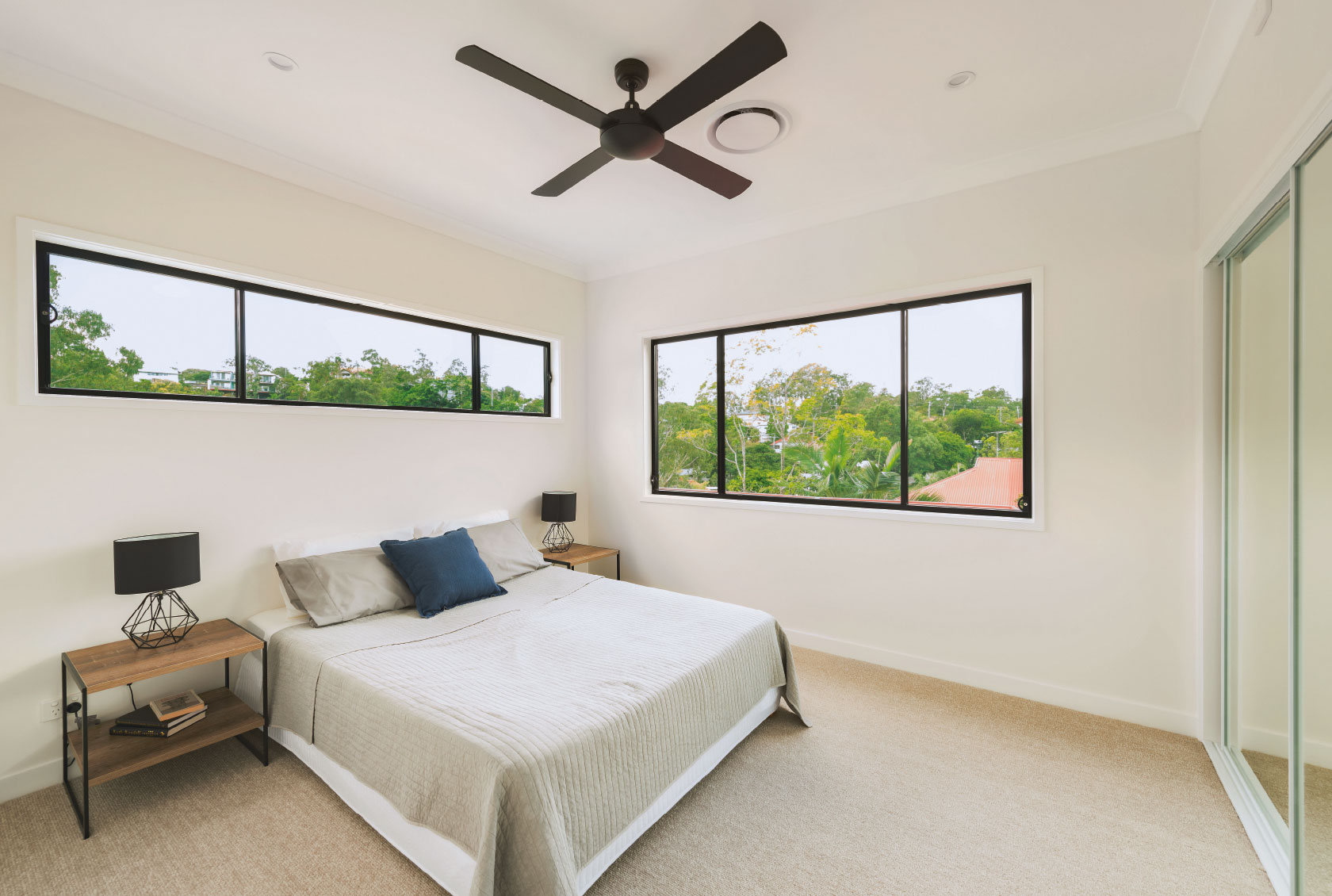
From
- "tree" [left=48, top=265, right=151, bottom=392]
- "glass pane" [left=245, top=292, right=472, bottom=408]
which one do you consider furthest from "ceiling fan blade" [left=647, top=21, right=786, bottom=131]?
"tree" [left=48, top=265, right=151, bottom=392]

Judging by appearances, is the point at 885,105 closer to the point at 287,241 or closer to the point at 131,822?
the point at 287,241

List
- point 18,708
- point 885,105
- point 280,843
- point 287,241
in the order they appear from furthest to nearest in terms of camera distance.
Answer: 1. point 287,241
2. point 885,105
3. point 18,708
4. point 280,843

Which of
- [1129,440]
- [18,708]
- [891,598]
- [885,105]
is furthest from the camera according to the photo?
[891,598]

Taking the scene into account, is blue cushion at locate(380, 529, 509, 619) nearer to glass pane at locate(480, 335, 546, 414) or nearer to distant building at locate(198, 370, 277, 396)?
distant building at locate(198, 370, 277, 396)

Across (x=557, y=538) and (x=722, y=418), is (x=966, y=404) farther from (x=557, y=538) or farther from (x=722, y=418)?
(x=557, y=538)

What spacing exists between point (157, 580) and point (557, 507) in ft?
7.23

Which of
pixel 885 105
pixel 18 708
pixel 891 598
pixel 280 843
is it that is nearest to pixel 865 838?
pixel 891 598

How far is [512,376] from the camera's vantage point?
4.13m

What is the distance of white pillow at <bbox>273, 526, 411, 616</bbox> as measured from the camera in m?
2.77

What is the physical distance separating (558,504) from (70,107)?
297 centimetres

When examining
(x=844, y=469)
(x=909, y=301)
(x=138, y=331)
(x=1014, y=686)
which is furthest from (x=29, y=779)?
(x=909, y=301)

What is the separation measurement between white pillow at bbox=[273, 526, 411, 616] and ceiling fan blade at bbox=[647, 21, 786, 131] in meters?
2.58

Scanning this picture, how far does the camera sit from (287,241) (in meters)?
2.83

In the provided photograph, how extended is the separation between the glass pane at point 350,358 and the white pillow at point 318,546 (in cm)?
76
